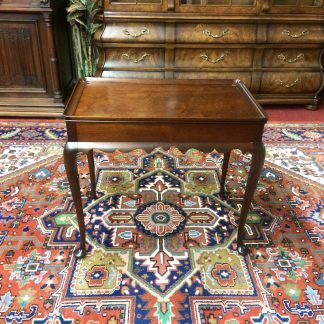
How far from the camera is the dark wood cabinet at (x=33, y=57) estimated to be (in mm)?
2914

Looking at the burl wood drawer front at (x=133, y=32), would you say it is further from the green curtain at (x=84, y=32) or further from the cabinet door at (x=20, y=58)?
the cabinet door at (x=20, y=58)

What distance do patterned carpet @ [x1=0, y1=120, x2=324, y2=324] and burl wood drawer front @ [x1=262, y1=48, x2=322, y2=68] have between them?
1.03 m

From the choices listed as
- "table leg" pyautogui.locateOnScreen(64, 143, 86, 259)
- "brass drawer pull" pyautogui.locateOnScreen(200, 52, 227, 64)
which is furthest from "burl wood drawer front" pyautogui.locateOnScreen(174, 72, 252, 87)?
"table leg" pyautogui.locateOnScreen(64, 143, 86, 259)

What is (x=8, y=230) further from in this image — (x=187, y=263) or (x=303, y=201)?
(x=303, y=201)

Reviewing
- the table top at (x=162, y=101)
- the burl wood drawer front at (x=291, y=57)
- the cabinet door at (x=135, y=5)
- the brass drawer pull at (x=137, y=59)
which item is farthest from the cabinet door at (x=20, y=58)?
the burl wood drawer front at (x=291, y=57)

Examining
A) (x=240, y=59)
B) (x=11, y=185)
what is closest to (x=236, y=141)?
(x=11, y=185)

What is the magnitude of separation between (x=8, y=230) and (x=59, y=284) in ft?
1.77

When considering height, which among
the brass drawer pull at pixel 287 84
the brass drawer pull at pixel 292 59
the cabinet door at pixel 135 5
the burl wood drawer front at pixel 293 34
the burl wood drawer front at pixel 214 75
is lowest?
the brass drawer pull at pixel 287 84

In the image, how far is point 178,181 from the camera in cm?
240

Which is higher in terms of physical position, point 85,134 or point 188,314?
point 85,134

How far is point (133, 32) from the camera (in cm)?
308

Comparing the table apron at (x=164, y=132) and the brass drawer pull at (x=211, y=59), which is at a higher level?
the table apron at (x=164, y=132)

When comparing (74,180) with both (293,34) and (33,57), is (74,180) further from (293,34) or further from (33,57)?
(293,34)

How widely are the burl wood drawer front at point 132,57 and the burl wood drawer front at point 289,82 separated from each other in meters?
1.08
